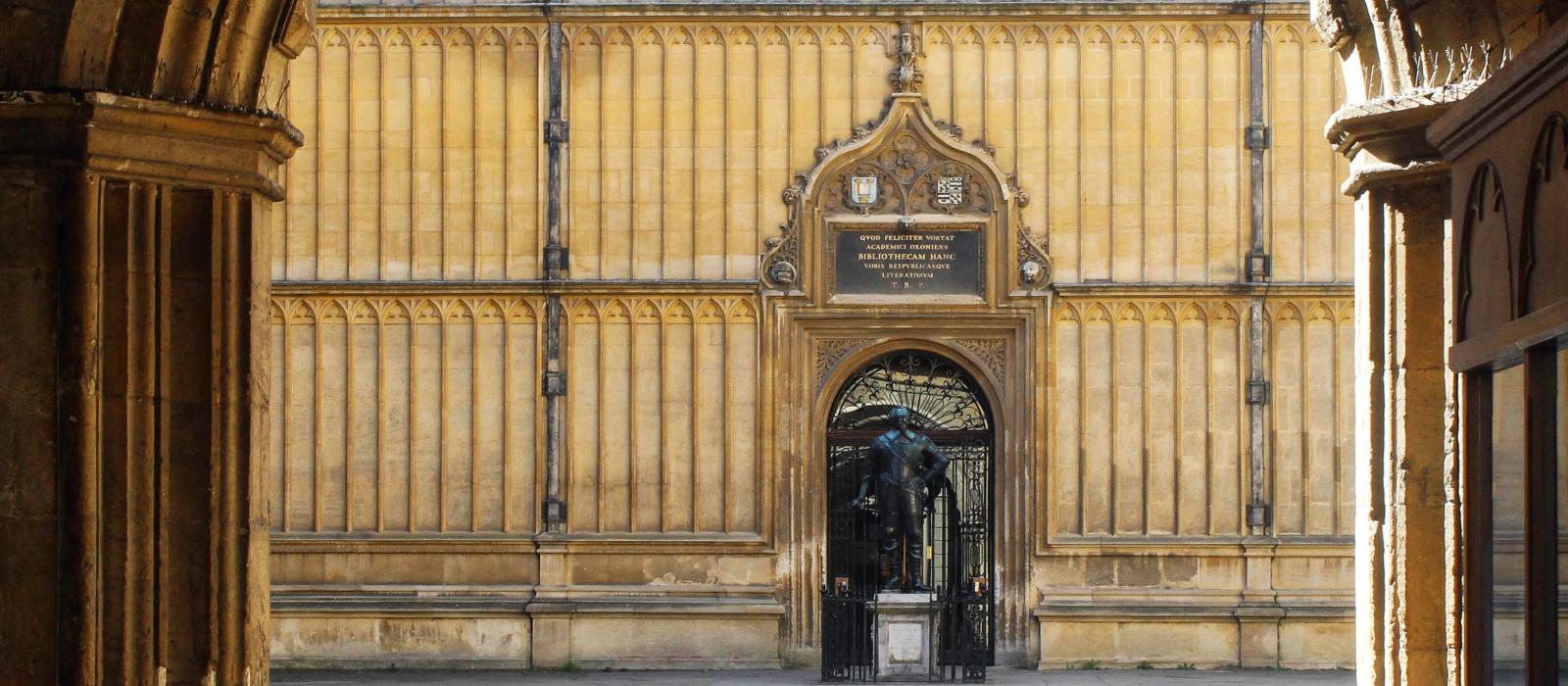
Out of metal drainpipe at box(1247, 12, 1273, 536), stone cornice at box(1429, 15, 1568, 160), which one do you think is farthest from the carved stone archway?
stone cornice at box(1429, 15, 1568, 160)

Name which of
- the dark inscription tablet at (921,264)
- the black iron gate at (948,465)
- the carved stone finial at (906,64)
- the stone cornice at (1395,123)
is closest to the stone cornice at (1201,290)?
the dark inscription tablet at (921,264)

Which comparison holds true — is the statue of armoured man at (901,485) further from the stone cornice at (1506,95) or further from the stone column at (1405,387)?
the stone cornice at (1506,95)

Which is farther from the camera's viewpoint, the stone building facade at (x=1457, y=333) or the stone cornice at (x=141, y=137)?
the stone cornice at (x=141, y=137)

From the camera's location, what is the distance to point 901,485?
19391 millimetres

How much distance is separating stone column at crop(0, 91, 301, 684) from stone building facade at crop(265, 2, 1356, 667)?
467 inches

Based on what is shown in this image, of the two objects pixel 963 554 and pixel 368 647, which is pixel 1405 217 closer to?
pixel 963 554

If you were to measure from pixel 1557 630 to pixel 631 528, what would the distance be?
15225 millimetres

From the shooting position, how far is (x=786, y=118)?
20.2 meters

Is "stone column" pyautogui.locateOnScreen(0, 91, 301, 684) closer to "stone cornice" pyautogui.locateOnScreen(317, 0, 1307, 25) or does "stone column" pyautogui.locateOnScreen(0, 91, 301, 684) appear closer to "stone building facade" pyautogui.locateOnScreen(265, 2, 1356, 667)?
"stone building facade" pyautogui.locateOnScreen(265, 2, 1356, 667)

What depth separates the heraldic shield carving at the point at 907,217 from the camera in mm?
19984

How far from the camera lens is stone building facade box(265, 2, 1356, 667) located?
65.4 ft

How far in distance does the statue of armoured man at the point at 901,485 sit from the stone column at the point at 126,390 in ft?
37.7

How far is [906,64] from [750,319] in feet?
8.75

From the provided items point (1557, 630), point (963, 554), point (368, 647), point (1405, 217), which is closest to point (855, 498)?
point (963, 554)
